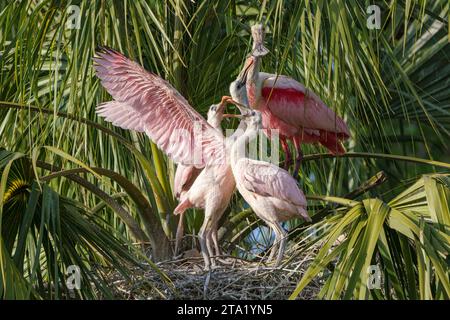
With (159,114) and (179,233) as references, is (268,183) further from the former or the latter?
(159,114)

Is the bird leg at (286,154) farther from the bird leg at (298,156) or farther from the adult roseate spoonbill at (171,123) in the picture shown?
the adult roseate spoonbill at (171,123)

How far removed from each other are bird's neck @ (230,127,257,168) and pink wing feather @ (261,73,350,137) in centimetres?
82

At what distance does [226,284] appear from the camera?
5898mm

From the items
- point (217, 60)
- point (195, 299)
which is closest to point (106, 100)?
point (217, 60)

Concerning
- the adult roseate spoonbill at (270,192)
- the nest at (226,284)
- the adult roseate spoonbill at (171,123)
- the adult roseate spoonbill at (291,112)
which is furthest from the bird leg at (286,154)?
the nest at (226,284)

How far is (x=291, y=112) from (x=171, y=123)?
1.04 meters

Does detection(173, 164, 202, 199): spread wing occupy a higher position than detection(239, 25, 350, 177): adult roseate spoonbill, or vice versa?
detection(239, 25, 350, 177): adult roseate spoonbill

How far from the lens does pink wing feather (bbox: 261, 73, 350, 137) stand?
721 cm

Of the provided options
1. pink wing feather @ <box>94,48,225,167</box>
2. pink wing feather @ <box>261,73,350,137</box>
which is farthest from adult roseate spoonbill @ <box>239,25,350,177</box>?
pink wing feather @ <box>94,48,225,167</box>

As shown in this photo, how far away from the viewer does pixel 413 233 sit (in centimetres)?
492

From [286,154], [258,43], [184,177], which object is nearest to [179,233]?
[184,177]

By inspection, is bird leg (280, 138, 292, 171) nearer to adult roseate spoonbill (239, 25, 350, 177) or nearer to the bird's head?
adult roseate spoonbill (239, 25, 350, 177)

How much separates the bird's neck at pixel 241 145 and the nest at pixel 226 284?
0.57 meters
